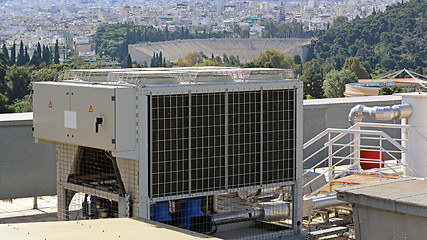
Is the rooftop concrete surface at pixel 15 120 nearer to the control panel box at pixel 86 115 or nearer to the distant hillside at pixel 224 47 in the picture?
the control panel box at pixel 86 115

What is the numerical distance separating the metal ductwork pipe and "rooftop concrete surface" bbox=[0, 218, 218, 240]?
6.52 metres

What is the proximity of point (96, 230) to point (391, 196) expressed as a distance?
2125 mm

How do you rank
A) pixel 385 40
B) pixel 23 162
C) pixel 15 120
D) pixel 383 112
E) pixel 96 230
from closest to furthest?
pixel 96 230, pixel 15 120, pixel 23 162, pixel 383 112, pixel 385 40

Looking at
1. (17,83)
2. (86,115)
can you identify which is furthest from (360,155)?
(17,83)

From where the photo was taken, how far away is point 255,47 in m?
190

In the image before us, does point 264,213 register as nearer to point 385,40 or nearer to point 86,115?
point 86,115

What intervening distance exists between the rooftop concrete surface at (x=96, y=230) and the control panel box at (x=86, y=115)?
608 millimetres

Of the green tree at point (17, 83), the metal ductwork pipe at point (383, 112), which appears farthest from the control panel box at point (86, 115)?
the green tree at point (17, 83)

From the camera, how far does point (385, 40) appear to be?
14462 centimetres

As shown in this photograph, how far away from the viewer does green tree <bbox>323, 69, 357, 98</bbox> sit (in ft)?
295

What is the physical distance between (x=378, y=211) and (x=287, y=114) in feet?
5.56

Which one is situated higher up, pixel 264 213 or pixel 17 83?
pixel 264 213

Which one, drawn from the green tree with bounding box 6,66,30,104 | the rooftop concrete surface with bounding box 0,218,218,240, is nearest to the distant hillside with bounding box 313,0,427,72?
the green tree with bounding box 6,66,30,104

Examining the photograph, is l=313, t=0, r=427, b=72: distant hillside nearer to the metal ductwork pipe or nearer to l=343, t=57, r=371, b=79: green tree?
l=343, t=57, r=371, b=79: green tree
